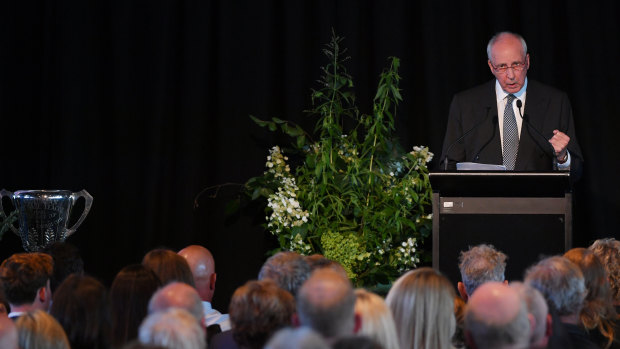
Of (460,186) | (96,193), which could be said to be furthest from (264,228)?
(460,186)

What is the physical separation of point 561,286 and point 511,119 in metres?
2.05

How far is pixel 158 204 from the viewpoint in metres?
6.76

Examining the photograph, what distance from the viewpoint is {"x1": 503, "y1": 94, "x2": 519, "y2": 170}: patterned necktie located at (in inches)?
199

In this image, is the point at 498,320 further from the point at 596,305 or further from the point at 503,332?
the point at 596,305

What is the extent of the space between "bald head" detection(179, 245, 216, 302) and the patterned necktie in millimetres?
1766

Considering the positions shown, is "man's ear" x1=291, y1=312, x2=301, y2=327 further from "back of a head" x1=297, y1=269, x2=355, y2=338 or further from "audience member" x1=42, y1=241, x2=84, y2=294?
"audience member" x1=42, y1=241, x2=84, y2=294

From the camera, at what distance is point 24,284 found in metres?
3.55

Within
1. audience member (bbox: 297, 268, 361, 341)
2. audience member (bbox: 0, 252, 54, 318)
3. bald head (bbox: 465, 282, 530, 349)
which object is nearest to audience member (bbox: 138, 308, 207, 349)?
audience member (bbox: 297, 268, 361, 341)

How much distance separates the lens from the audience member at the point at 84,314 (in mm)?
2908

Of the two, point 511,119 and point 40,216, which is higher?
point 511,119

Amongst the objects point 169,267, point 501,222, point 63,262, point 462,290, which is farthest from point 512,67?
point 63,262

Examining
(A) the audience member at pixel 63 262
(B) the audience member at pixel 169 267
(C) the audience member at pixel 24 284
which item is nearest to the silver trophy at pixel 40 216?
(A) the audience member at pixel 63 262

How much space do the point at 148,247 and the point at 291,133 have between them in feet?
4.91

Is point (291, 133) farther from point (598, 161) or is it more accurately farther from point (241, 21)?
point (598, 161)
